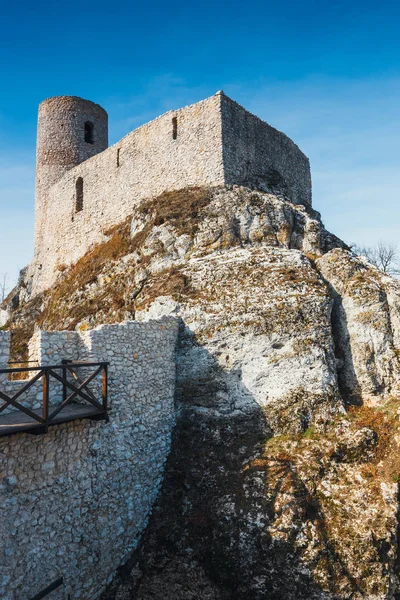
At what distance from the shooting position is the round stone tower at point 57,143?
31.5 m

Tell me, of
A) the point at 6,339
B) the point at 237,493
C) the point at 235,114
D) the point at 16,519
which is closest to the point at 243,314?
the point at 237,493

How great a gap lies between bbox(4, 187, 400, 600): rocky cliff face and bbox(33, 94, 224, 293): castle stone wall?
83.7 inches

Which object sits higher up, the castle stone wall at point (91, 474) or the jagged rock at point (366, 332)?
the jagged rock at point (366, 332)

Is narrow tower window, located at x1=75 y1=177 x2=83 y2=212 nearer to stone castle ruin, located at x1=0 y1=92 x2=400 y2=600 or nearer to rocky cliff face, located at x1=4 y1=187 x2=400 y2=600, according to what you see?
stone castle ruin, located at x1=0 y1=92 x2=400 y2=600

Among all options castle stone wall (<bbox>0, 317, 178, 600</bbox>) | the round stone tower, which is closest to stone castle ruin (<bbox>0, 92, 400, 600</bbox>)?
castle stone wall (<bbox>0, 317, 178, 600</bbox>)

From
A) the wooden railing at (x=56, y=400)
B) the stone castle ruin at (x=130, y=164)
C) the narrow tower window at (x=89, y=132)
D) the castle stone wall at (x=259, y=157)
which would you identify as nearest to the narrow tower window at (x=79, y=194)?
the stone castle ruin at (x=130, y=164)

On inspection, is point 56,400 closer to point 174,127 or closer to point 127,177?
point 127,177

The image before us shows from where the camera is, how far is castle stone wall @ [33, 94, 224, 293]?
843 inches

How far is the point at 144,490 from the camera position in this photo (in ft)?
43.2

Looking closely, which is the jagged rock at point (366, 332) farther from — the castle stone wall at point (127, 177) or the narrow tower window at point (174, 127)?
the narrow tower window at point (174, 127)

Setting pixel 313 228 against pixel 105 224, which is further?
pixel 105 224

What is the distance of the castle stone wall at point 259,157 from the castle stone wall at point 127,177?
26.1 inches

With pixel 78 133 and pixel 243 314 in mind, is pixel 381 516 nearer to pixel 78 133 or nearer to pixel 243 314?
pixel 243 314

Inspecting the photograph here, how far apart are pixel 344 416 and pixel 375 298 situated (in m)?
4.34
